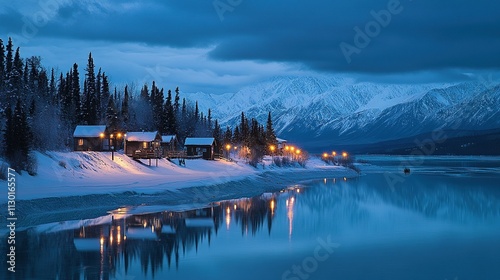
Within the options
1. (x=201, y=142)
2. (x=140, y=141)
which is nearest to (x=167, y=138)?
(x=201, y=142)

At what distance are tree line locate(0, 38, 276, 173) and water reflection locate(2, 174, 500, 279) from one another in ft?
55.6

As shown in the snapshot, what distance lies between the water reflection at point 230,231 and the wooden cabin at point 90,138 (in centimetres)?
3505

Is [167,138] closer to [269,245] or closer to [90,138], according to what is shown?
[90,138]

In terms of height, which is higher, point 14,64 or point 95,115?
point 14,64

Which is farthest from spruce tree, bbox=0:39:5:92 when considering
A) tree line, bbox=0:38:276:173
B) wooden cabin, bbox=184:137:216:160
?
wooden cabin, bbox=184:137:216:160

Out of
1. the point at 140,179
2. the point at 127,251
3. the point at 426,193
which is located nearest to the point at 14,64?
the point at 140,179

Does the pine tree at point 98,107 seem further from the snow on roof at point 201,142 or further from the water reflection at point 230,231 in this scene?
the water reflection at point 230,231

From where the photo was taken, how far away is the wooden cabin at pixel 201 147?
10894cm

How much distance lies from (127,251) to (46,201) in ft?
46.6

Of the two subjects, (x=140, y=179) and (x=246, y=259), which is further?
(x=140, y=179)

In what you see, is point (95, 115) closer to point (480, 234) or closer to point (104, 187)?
point (104, 187)

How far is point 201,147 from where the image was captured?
111 meters

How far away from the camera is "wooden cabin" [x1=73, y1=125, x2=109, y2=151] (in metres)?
89.9

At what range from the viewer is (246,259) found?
2833 cm
